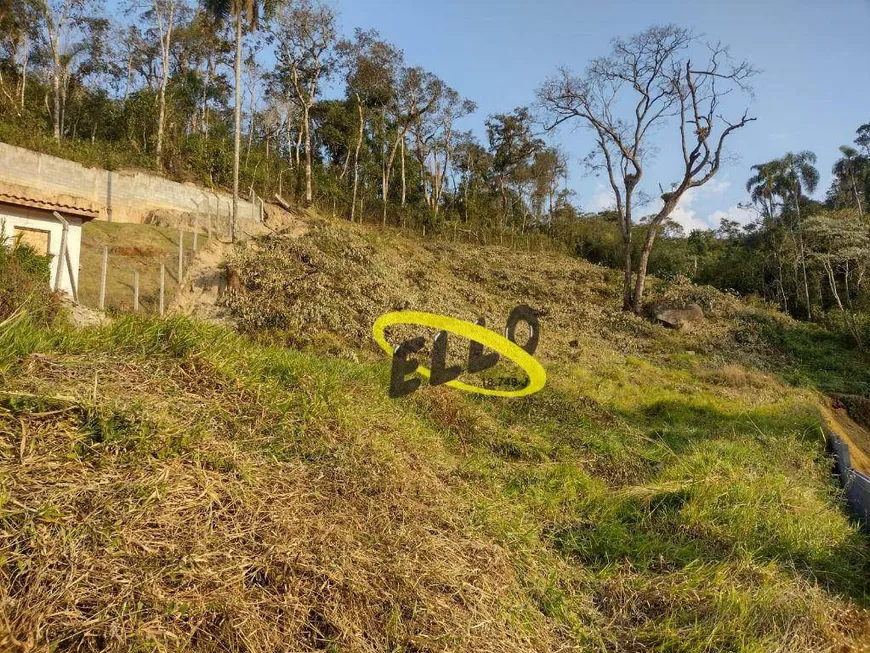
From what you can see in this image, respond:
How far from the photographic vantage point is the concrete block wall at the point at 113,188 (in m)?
14.3

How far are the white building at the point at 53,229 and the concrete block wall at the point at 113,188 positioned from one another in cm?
696

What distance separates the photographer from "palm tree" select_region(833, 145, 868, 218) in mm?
32094

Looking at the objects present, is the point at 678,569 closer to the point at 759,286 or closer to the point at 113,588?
the point at 113,588

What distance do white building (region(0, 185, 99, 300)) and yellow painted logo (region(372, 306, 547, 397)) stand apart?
5.80 metres

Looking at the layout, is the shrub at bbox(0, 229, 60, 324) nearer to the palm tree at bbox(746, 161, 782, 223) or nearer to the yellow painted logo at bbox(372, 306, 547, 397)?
the yellow painted logo at bbox(372, 306, 547, 397)

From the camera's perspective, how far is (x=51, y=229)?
8961 millimetres

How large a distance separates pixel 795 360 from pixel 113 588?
1839 centimetres

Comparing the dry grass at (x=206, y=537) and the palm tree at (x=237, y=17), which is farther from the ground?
the palm tree at (x=237, y=17)

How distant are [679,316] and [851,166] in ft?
92.5

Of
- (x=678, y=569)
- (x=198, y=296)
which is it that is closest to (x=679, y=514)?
(x=678, y=569)

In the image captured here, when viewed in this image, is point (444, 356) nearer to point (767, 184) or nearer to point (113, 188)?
point (113, 188)

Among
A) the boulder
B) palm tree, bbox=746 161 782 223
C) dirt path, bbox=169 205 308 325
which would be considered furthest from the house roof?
palm tree, bbox=746 161 782 223

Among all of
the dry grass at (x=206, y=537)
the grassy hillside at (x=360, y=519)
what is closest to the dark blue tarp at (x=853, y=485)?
the grassy hillside at (x=360, y=519)

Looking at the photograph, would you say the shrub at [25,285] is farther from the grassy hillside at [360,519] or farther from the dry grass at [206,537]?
the dry grass at [206,537]
